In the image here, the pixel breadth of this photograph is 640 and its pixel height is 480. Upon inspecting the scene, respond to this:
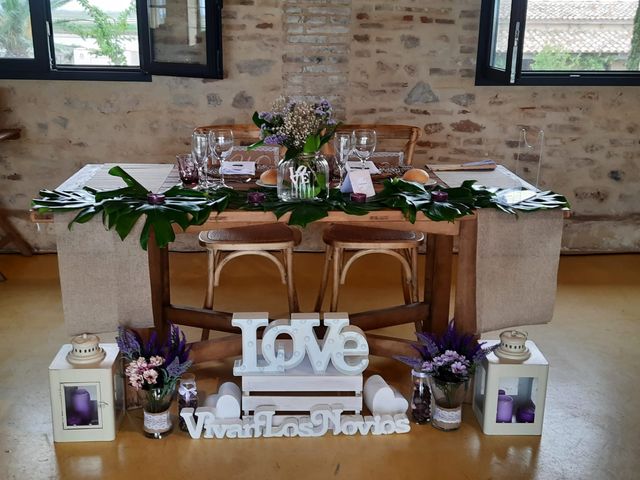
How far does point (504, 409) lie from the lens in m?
2.98

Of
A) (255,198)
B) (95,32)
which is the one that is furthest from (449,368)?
(95,32)

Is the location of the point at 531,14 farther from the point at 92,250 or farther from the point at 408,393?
the point at 92,250

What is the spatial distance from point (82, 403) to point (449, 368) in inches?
Answer: 54.4

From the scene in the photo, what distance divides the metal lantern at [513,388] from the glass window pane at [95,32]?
3.07 meters

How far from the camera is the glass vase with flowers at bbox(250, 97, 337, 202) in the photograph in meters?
2.85

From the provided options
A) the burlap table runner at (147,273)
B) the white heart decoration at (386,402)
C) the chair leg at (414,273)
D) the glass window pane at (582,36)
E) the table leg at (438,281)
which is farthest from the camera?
the glass window pane at (582,36)

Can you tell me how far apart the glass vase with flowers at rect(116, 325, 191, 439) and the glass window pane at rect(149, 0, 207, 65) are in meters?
2.13

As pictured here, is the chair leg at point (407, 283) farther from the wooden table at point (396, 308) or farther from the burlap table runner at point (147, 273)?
the burlap table runner at point (147, 273)

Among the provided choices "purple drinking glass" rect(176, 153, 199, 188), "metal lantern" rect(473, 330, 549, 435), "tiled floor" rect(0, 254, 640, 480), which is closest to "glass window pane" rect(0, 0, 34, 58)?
"tiled floor" rect(0, 254, 640, 480)

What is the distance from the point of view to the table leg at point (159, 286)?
3271 millimetres

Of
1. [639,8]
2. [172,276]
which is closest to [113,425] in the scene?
[172,276]

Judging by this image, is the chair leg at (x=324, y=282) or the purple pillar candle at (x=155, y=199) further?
the chair leg at (x=324, y=282)

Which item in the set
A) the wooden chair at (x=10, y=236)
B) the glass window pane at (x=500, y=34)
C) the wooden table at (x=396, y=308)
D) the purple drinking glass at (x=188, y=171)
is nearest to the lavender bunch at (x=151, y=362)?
the wooden table at (x=396, y=308)

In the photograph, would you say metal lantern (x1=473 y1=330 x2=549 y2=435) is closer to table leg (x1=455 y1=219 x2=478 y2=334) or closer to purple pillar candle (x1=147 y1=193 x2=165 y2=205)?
table leg (x1=455 y1=219 x2=478 y2=334)
